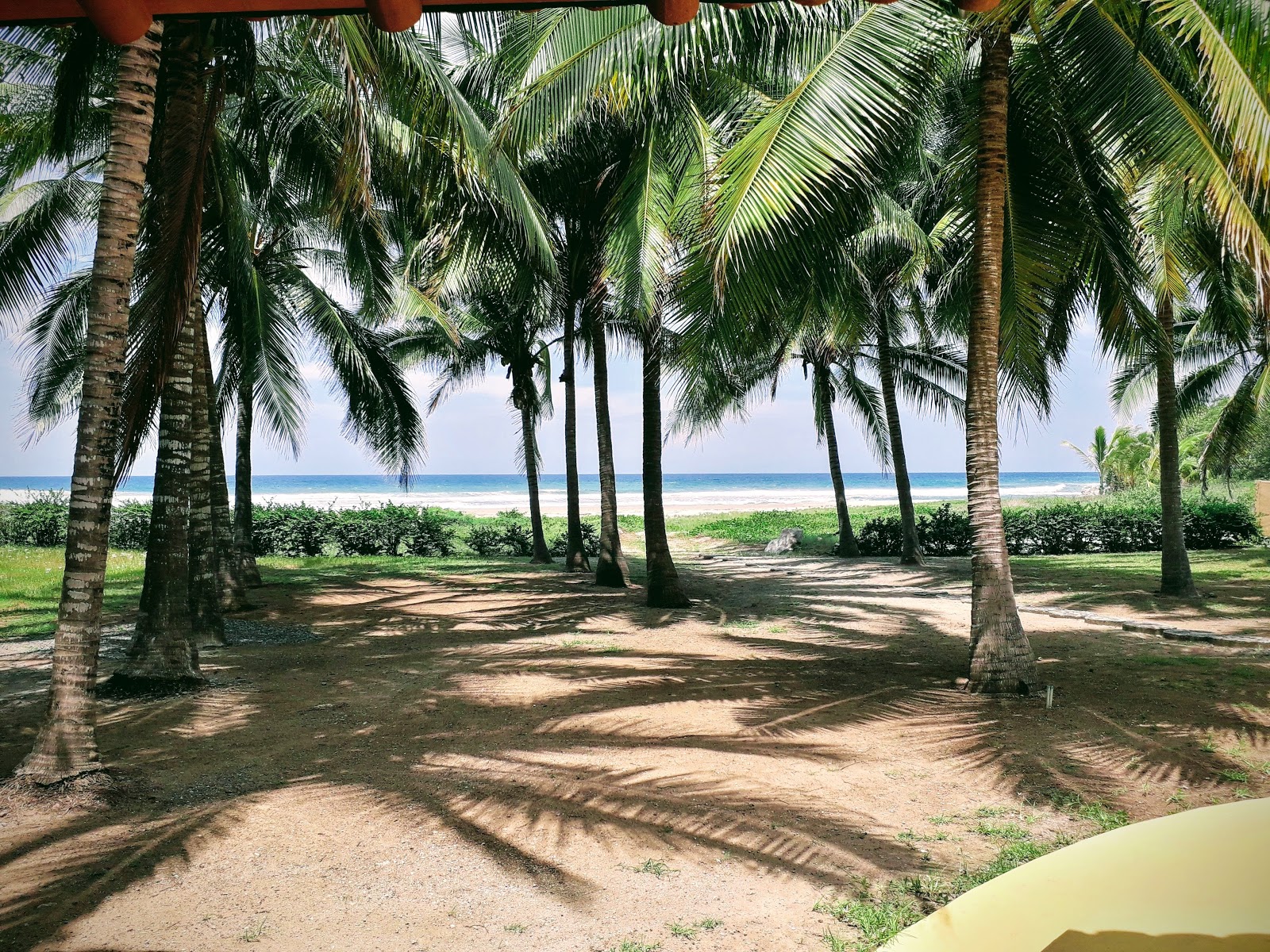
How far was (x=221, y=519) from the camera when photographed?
10828 mm

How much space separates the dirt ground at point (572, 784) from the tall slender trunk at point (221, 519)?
229cm

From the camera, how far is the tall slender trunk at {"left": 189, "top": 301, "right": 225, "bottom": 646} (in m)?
8.32

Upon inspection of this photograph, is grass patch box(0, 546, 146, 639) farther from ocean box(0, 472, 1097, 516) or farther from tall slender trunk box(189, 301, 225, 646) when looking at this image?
ocean box(0, 472, 1097, 516)

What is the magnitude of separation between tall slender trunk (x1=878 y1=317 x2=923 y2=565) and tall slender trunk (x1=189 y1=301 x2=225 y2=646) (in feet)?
43.4

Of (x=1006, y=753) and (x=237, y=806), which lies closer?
(x=237, y=806)

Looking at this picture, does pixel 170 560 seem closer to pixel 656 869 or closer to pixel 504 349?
pixel 656 869

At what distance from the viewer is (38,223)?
1148 centimetres

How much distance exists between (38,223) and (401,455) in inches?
274

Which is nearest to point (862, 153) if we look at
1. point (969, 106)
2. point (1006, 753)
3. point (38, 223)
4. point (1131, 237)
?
point (969, 106)

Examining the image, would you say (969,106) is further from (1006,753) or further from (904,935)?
(904,935)

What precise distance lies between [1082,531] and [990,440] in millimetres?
16828

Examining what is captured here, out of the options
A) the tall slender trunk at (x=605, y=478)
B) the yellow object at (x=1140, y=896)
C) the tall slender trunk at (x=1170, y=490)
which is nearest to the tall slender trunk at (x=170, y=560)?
the yellow object at (x=1140, y=896)

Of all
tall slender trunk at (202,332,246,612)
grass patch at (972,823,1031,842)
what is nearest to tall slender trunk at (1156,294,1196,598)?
grass patch at (972,823,1031,842)

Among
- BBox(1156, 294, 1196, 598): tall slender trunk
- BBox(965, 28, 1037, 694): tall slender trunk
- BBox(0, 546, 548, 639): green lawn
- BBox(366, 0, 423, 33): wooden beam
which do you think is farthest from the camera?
BBox(1156, 294, 1196, 598): tall slender trunk
